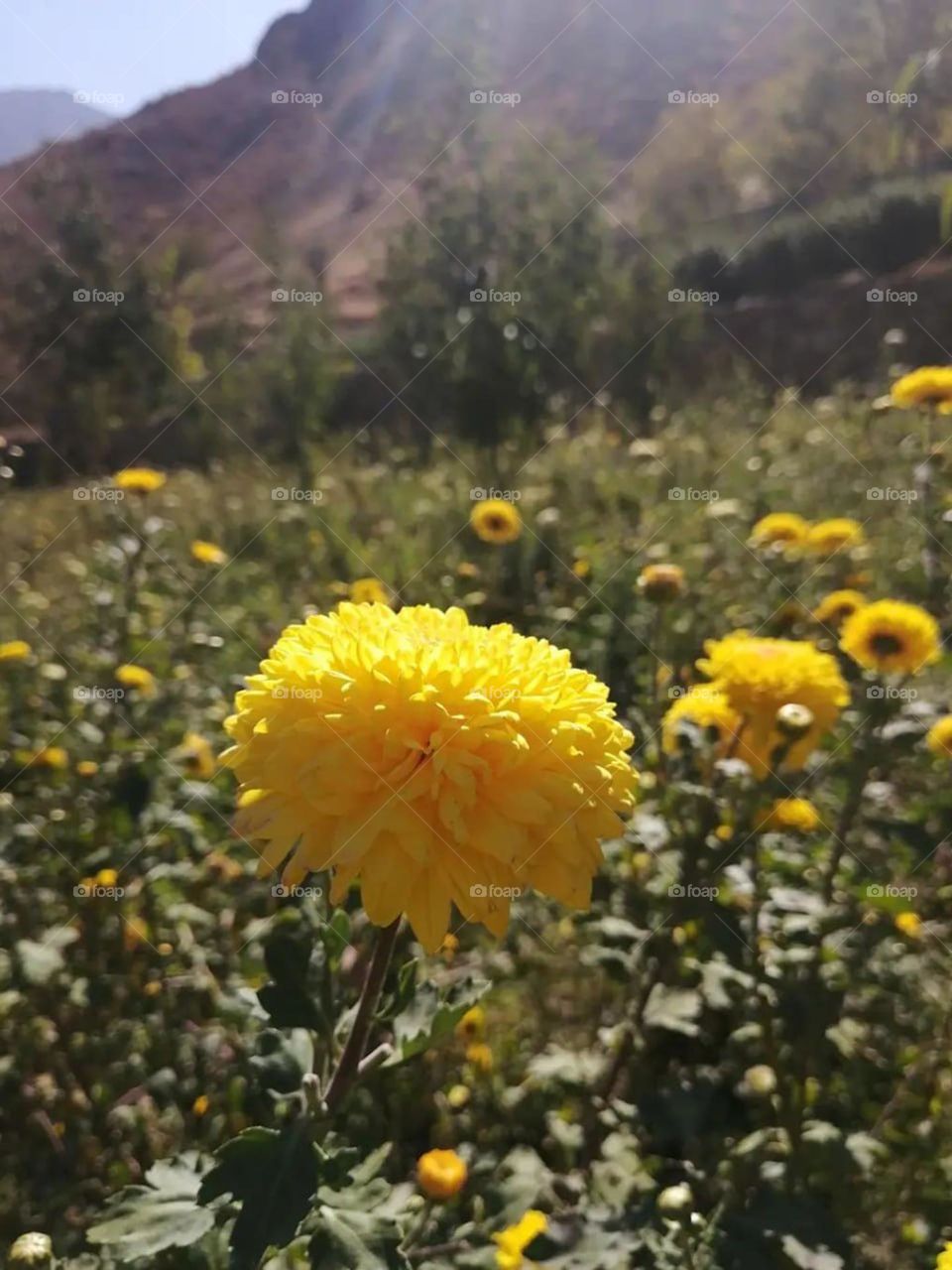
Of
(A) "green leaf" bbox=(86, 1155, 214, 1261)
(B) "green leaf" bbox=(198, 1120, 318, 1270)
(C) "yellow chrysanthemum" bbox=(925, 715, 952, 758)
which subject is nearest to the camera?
(B) "green leaf" bbox=(198, 1120, 318, 1270)

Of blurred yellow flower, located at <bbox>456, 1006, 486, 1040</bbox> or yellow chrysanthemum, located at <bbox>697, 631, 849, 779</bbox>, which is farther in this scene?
blurred yellow flower, located at <bbox>456, 1006, 486, 1040</bbox>

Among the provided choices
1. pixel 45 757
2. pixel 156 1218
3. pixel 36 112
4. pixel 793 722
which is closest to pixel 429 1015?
pixel 156 1218

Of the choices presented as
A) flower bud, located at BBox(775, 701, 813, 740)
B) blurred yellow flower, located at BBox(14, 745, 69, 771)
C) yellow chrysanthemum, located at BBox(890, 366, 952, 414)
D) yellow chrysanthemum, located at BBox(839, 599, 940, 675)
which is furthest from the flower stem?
yellow chrysanthemum, located at BBox(890, 366, 952, 414)

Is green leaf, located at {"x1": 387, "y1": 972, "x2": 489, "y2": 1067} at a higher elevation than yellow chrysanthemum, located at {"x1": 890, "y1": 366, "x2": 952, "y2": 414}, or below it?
below

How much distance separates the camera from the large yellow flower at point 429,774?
1139 mm

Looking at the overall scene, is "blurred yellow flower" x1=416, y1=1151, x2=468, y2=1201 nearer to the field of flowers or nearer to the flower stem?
the field of flowers

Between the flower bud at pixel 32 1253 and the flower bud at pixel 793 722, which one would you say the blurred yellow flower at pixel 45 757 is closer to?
the flower bud at pixel 32 1253

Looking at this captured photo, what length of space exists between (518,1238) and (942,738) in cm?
181

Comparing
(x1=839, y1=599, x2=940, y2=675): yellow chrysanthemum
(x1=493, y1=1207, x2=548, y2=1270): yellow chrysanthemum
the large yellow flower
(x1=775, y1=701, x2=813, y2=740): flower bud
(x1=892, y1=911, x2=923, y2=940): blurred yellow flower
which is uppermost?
(x1=839, y1=599, x2=940, y2=675): yellow chrysanthemum

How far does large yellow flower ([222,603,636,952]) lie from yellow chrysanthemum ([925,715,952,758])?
1.66m

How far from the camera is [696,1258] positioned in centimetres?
150

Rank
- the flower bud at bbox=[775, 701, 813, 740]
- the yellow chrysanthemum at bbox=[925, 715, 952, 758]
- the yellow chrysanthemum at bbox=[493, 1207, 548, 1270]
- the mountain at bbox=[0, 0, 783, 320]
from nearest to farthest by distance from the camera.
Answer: the yellow chrysanthemum at bbox=[493, 1207, 548, 1270]
the flower bud at bbox=[775, 701, 813, 740]
the yellow chrysanthemum at bbox=[925, 715, 952, 758]
the mountain at bbox=[0, 0, 783, 320]

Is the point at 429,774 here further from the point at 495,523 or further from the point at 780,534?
the point at 495,523

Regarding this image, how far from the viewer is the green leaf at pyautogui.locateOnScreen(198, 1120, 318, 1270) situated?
106cm
